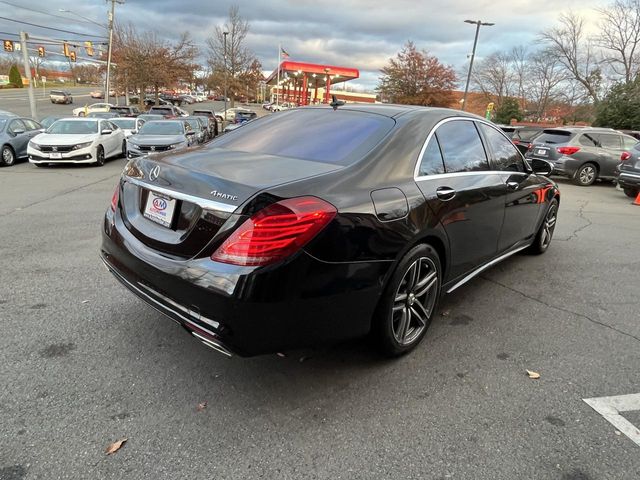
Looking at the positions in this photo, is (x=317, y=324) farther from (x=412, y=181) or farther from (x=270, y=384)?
(x=412, y=181)

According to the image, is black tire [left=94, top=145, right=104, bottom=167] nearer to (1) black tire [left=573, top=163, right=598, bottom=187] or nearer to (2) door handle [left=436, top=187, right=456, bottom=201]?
(2) door handle [left=436, top=187, right=456, bottom=201]

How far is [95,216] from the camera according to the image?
6914 mm

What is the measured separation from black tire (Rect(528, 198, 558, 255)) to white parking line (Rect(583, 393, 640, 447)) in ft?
9.28

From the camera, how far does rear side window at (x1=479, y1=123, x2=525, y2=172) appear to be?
4102 mm

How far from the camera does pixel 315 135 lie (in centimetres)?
323

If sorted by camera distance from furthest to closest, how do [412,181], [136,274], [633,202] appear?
[633,202]
[412,181]
[136,274]

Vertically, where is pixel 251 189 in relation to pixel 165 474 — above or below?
above

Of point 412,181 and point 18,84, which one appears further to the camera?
point 18,84

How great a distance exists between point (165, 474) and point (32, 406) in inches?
37.8

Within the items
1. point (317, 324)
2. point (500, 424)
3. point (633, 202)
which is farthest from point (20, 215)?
point (633, 202)

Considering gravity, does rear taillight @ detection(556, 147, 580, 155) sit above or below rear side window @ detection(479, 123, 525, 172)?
above

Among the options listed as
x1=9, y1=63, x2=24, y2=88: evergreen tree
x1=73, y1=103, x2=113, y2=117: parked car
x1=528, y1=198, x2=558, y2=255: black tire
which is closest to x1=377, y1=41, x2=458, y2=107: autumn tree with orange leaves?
x1=73, y1=103, x2=113, y2=117: parked car

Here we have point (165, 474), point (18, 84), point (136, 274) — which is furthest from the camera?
point (18, 84)

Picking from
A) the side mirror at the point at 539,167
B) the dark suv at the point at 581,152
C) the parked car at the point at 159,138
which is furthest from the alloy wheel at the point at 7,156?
the dark suv at the point at 581,152
